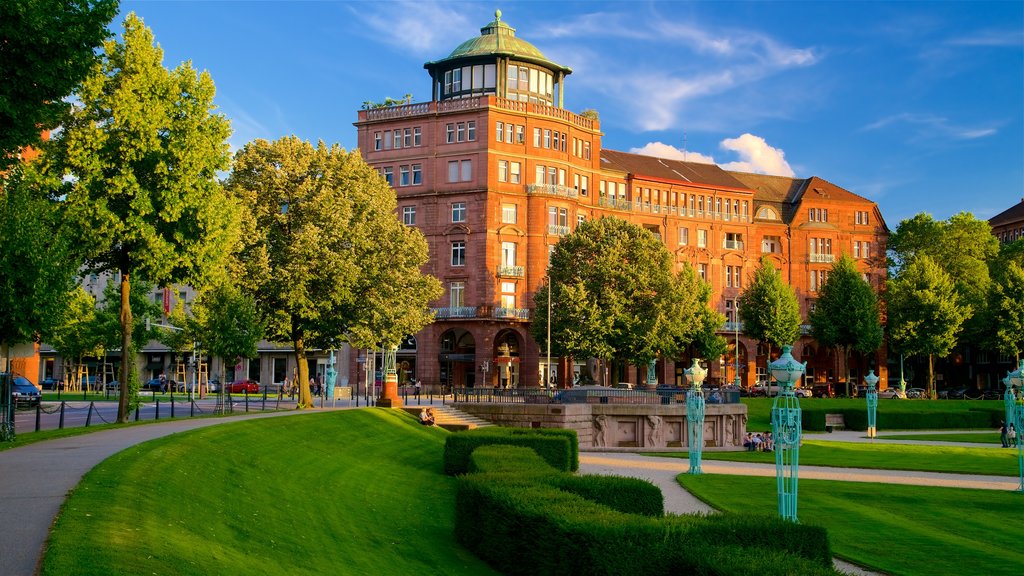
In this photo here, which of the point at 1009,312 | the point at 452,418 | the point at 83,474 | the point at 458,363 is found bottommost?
the point at 452,418

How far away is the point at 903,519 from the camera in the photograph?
2648 cm

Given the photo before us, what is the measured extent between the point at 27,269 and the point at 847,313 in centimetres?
8249

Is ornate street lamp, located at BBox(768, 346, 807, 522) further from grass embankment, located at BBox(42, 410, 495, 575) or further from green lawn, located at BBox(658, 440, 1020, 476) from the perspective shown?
green lawn, located at BBox(658, 440, 1020, 476)

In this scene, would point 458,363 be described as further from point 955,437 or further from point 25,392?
point 25,392

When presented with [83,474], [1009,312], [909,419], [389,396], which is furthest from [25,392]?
[1009,312]

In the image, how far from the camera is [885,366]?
4225 inches

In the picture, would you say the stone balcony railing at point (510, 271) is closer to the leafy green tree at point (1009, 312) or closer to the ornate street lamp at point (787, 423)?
the leafy green tree at point (1009, 312)

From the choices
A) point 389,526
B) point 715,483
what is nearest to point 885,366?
point 715,483

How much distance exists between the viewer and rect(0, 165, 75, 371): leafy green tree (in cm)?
2698

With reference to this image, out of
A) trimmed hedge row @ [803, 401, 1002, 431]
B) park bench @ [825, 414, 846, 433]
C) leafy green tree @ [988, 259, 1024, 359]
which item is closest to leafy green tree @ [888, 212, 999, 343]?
leafy green tree @ [988, 259, 1024, 359]

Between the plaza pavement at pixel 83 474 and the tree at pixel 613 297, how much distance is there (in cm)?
2365

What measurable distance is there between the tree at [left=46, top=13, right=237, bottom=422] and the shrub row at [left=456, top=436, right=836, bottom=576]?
18048 millimetres

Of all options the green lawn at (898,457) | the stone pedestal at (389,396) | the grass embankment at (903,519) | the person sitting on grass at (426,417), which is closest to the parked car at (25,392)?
the stone pedestal at (389,396)

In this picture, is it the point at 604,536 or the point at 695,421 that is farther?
the point at 695,421
